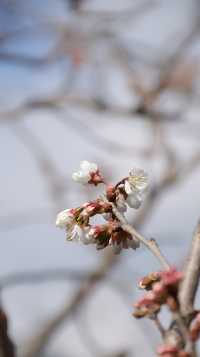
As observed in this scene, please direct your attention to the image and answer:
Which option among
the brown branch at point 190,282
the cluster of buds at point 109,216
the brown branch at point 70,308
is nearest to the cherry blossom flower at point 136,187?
the cluster of buds at point 109,216

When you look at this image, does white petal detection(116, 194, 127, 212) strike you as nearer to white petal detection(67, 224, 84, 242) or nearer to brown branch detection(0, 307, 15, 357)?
white petal detection(67, 224, 84, 242)

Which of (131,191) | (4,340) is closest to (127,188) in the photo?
(131,191)

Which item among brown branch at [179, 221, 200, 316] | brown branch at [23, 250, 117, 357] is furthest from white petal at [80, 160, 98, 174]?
brown branch at [23, 250, 117, 357]

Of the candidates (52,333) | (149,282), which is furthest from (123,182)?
(52,333)

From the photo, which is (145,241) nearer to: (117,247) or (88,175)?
(117,247)

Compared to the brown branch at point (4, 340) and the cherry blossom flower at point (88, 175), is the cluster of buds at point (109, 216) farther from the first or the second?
the brown branch at point (4, 340)

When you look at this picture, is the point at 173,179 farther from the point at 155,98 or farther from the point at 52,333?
the point at 52,333
